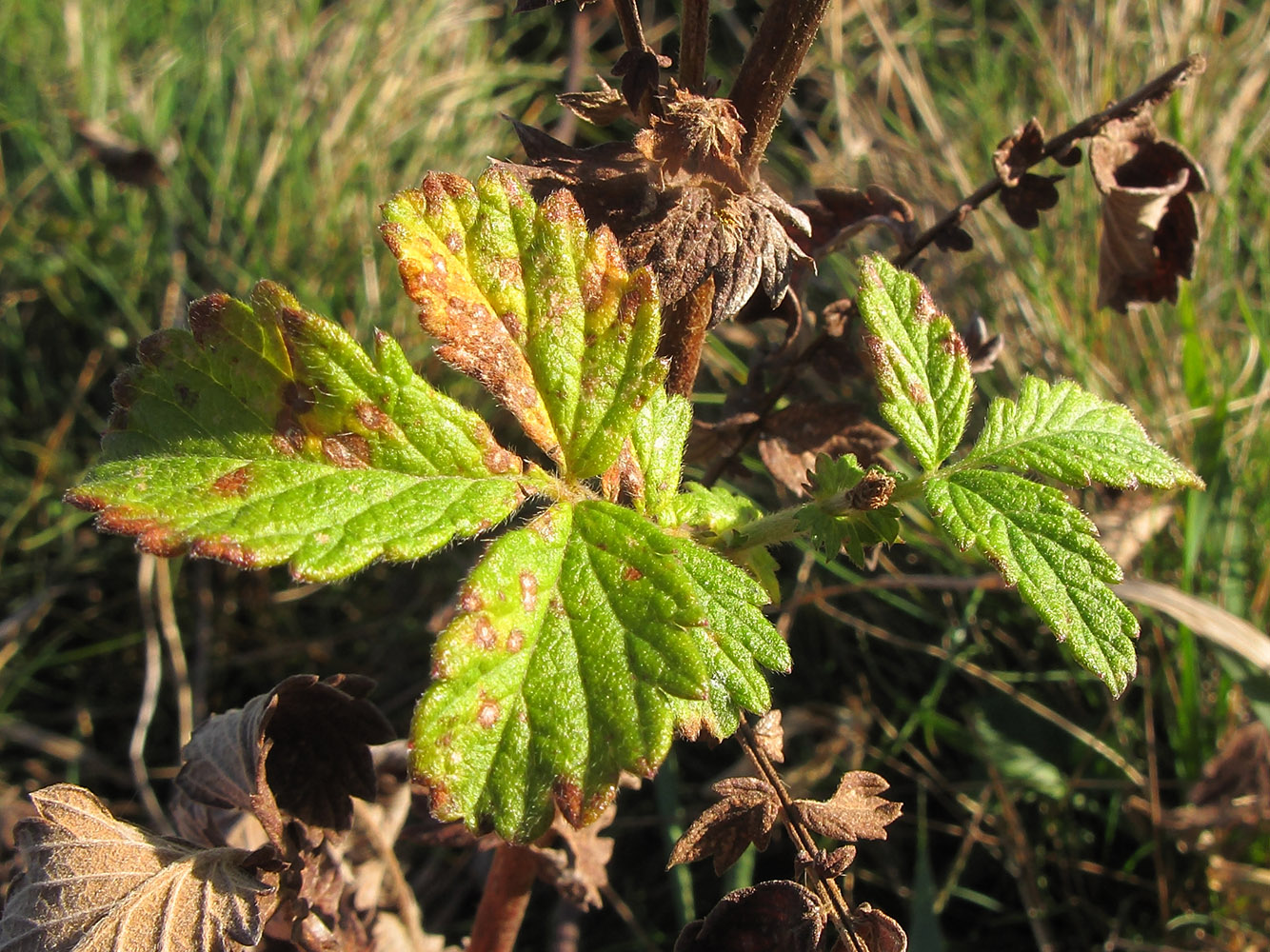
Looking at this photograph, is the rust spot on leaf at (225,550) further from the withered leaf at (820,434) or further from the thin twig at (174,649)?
the thin twig at (174,649)

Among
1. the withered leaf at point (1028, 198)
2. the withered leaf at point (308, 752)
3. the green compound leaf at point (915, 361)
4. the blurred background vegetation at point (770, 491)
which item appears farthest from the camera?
the blurred background vegetation at point (770, 491)

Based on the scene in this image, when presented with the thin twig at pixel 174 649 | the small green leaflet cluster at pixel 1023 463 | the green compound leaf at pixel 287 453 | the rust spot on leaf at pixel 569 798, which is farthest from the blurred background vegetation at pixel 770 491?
the rust spot on leaf at pixel 569 798

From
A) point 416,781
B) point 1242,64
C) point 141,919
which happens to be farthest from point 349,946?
point 1242,64

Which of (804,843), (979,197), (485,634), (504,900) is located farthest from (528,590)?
(979,197)

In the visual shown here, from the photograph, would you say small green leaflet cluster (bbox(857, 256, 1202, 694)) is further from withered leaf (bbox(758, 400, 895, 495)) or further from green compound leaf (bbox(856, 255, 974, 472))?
withered leaf (bbox(758, 400, 895, 495))

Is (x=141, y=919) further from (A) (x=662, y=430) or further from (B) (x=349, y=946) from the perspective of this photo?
(A) (x=662, y=430)
